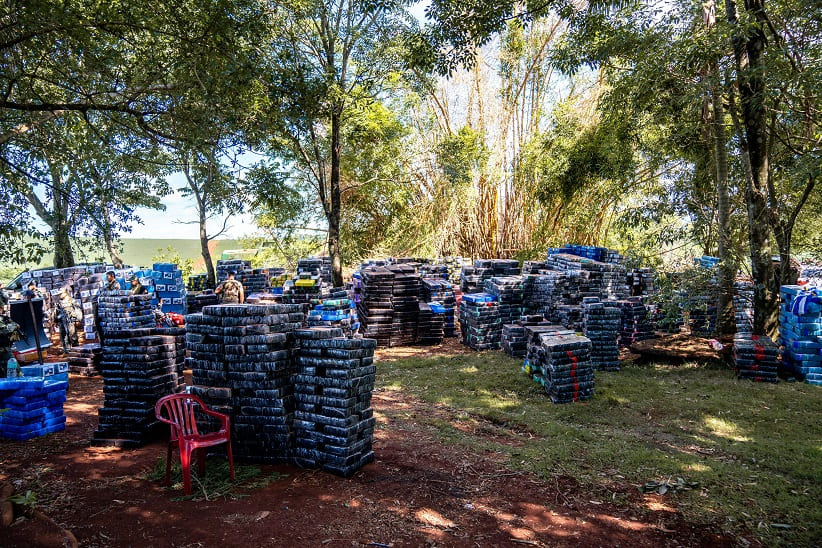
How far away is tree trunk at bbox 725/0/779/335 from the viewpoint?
9.87 metres

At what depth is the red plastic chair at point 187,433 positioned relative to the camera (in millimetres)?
4969

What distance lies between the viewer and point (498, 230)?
23141mm

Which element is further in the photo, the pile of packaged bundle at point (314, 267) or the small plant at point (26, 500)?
the pile of packaged bundle at point (314, 267)

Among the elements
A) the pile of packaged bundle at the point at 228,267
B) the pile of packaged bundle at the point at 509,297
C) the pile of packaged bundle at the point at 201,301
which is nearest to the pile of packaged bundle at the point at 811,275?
the pile of packaged bundle at the point at 509,297

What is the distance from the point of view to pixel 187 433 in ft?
18.5

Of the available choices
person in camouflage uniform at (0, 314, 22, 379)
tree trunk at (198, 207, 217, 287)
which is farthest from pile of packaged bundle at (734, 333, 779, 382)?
tree trunk at (198, 207, 217, 287)

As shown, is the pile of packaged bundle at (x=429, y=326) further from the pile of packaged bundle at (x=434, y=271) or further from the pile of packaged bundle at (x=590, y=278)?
the pile of packaged bundle at (x=590, y=278)

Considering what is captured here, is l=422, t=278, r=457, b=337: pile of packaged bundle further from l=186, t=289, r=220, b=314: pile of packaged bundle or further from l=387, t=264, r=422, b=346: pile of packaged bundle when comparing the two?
l=186, t=289, r=220, b=314: pile of packaged bundle

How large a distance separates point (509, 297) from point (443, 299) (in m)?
2.25

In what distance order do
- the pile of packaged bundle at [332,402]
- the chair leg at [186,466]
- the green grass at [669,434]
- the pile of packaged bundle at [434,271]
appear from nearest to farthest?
the chair leg at [186,466]
the green grass at [669,434]
the pile of packaged bundle at [332,402]
the pile of packaged bundle at [434,271]

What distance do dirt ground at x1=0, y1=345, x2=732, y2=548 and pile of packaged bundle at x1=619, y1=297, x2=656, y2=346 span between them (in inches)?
335

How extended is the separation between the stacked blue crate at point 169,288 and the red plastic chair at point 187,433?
12.0m

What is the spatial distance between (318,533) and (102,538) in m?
1.84

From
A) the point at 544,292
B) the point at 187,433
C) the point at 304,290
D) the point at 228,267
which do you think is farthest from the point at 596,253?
the point at 228,267
